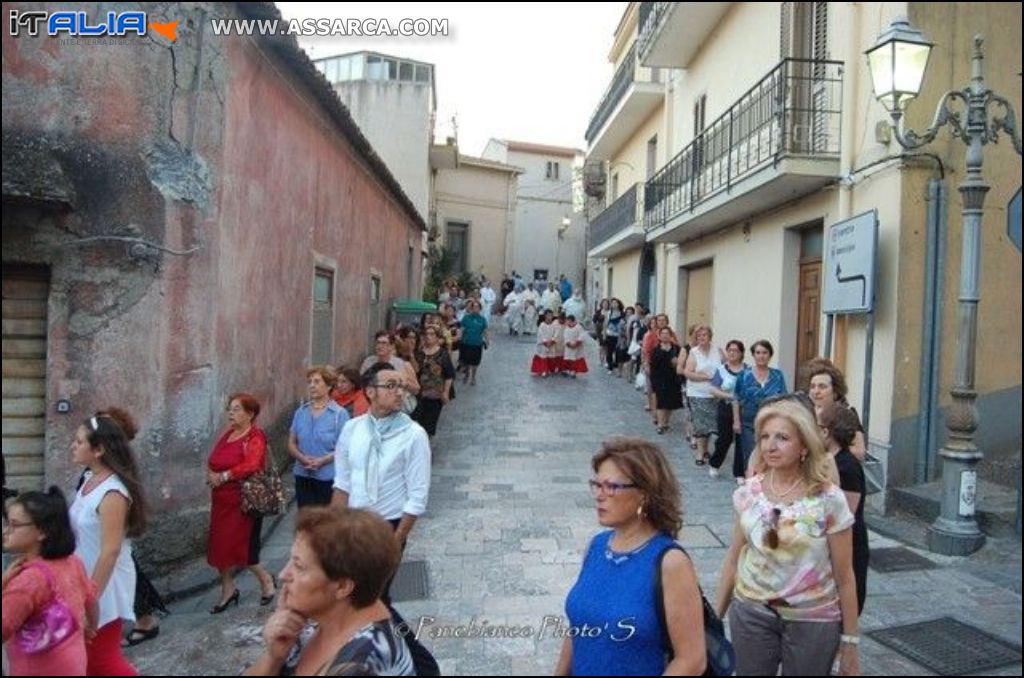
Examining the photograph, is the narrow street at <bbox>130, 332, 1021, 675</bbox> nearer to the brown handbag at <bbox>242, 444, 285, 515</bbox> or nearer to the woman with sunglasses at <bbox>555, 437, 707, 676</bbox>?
the brown handbag at <bbox>242, 444, 285, 515</bbox>

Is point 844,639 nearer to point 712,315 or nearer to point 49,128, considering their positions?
point 49,128

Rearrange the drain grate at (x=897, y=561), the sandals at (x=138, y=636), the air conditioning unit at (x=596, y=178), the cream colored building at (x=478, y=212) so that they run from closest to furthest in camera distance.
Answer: the sandals at (x=138, y=636) → the drain grate at (x=897, y=561) → the air conditioning unit at (x=596, y=178) → the cream colored building at (x=478, y=212)

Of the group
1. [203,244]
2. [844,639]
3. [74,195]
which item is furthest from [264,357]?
[844,639]

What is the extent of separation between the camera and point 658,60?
621 inches

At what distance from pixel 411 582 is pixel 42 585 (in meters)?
3.02

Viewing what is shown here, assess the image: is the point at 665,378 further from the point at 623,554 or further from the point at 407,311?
the point at 623,554

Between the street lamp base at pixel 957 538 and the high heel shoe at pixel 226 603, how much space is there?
5507mm

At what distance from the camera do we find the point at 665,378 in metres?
11.2

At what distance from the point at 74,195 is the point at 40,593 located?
11.4 ft

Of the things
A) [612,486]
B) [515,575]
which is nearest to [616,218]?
[515,575]

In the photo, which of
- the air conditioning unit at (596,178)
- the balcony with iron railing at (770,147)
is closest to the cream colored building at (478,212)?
the air conditioning unit at (596,178)

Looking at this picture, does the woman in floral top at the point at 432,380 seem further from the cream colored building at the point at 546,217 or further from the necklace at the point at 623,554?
the cream colored building at the point at 546,217

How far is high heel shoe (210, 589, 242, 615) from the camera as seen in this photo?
16.9ft

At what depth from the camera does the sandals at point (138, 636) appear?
4.68 m
